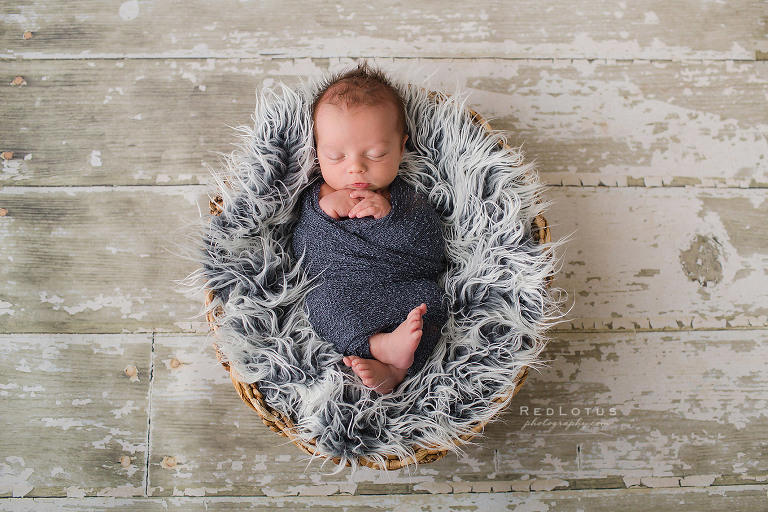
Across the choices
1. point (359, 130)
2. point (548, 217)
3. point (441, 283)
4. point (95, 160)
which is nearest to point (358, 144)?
point (359, 130)

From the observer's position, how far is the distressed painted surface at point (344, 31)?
125 cm

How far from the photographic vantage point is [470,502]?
111cm

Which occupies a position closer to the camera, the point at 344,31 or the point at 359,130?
the point at 359,130

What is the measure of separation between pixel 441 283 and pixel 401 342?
0.21m

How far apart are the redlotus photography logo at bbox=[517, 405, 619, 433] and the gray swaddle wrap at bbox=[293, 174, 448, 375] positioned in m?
0.30

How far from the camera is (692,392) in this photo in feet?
3.80

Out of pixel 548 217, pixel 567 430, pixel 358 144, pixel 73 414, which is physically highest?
pixel 358 144

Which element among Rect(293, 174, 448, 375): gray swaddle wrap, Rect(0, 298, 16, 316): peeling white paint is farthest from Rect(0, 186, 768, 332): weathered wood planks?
Rect(293, 174, 448, 375): gray swaddle wrap

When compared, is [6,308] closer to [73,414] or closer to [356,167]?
[73,414]

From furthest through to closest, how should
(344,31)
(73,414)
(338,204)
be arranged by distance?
(344,31) < (73,414) < (338,204)

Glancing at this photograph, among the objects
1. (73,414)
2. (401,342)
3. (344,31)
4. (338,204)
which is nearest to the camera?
(401,342)

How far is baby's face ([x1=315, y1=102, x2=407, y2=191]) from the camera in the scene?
0.98 metres

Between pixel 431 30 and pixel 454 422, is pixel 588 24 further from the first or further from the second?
pixel 454 422

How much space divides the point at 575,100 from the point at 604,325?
50cm
